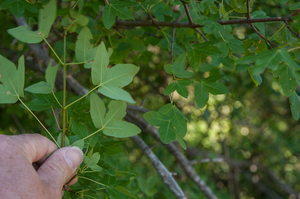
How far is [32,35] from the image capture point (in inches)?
26.5

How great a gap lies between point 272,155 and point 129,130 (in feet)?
11.5

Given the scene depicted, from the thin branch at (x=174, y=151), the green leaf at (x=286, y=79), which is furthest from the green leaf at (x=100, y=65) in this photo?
the thin branch at (x=174, y=151)

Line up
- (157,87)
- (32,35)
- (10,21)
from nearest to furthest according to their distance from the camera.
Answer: (32,35) → (10,21) → (157,87)

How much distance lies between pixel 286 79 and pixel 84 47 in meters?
A: 0.67

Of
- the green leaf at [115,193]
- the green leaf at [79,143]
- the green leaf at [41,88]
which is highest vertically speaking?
the green leaf at [41,88]

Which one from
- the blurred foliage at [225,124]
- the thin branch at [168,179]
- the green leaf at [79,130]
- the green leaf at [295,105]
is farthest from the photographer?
the blurred foliage at [225,124]

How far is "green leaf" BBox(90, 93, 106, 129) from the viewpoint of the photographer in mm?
684

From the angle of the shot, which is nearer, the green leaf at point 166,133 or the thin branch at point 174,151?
Answer: the green leaf at point 166,133

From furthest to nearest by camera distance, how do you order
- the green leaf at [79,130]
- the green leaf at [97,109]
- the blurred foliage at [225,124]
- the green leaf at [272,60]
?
1. the blurred foliage at [225,124]
2. the green leaf at [79,130]
3. the green leaf at [97,109]
4. the green leaf at [272,60]

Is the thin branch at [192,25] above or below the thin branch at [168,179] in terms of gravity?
above

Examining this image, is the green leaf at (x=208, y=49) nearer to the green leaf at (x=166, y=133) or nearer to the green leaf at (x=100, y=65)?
the green leaf at (x=166, y=133)

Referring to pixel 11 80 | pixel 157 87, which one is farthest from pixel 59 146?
pixel 157 87

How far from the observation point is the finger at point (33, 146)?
0.72 m

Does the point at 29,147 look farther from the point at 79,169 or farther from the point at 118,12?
the point at 118,12
